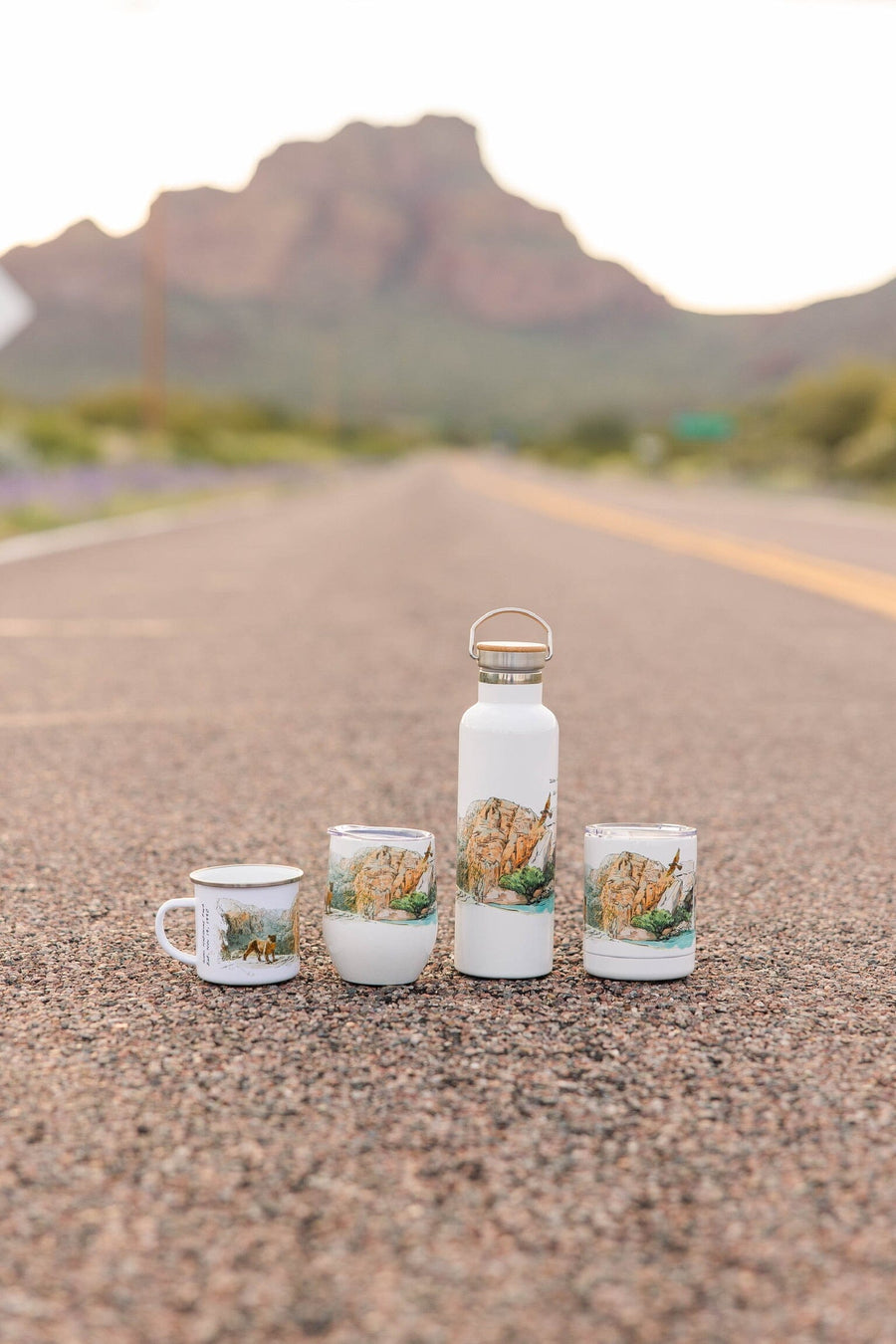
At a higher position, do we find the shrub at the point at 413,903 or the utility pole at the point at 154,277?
the utility pole at the point at 154,277

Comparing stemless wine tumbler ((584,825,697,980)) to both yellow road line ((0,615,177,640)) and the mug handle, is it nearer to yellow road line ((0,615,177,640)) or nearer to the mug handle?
the mug handle

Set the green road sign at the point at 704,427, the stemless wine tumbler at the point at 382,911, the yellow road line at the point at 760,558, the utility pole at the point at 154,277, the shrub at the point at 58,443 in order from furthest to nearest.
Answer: the green road sign at the point at 704,427
the utility pole at the point at 154,277
the shrub at the point at 58,443
the yellow road line at the point at 760,558
the stemless wine tumbler at the point at 382,911

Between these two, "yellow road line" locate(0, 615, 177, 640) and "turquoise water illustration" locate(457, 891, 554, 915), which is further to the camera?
"yellow road line" locate(0, 615, 177, 640)

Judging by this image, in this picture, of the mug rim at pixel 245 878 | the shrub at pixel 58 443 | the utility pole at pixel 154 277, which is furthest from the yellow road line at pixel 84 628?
the utility pole at pixel 154 277

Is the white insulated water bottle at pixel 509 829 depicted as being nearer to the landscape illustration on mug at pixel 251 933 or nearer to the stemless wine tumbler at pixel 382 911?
the stemless wine tumbler at pixel 382 911

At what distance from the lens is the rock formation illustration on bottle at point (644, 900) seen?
3418 mm

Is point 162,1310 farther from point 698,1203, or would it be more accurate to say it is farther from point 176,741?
point 176,741

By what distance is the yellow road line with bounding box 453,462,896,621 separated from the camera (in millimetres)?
14531

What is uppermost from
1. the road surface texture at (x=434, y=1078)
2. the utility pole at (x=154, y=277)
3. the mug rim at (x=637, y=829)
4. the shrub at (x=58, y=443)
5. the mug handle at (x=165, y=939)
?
the utility pole at (x=154, y=277)

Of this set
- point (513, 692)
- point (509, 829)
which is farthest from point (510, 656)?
point (509, 829)

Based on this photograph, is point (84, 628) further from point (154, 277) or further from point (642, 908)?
point (154, 277)

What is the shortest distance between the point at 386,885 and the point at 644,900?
545 millimetres

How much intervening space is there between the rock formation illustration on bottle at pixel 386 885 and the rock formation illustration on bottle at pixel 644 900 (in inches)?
15.3

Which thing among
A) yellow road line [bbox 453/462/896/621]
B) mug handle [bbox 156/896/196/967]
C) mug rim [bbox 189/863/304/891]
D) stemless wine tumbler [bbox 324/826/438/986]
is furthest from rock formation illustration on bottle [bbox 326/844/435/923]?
yellow road line [bbox 453/462/896/621]
